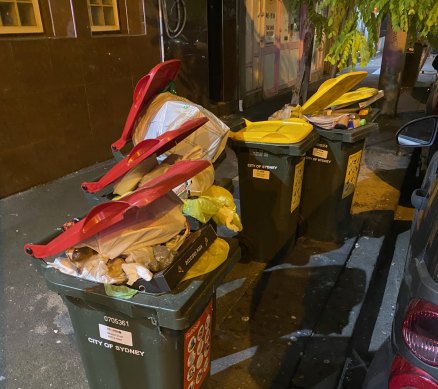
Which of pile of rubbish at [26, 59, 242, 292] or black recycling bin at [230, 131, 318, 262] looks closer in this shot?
pile of rubbish at [26, 59, 242, 292]

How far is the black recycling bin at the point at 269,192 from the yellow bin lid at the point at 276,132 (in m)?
0.03

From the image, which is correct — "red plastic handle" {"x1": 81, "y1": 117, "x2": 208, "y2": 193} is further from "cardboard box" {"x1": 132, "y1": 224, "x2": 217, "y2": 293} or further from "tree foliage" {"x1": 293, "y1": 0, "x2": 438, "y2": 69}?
"tree foliage" {"x1": 293, "y1": 0, "x2": 438, "y2": 69}

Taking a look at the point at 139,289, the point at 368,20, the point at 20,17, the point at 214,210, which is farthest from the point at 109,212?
the point at 20,17

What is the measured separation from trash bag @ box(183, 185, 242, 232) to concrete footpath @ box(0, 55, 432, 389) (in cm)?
103

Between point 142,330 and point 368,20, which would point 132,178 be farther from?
point 368,20

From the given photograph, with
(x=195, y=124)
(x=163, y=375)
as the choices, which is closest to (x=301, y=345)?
(x=163, y=375)

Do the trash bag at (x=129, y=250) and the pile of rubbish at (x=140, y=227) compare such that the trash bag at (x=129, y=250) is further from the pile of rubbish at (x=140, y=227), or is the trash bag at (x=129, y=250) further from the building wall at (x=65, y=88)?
the building wall at (x=65, y=88)

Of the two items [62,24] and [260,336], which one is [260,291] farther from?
[62,24]

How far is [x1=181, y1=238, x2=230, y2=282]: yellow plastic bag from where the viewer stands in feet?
5.20

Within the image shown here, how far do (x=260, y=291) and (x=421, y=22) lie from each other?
8.50 feet

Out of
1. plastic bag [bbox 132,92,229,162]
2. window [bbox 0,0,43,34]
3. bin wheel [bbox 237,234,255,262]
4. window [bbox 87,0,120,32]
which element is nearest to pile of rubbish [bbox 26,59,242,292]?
plastic bag [bbox 132,92,229,162]

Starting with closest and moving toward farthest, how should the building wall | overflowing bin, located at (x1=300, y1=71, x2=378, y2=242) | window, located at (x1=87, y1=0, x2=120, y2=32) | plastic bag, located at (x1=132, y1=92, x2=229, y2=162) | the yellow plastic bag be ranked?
the yellow plastic bag < plastic bag, located at (x1=132, y1=92, x2=229, y2=162) < overflowing bin, located at (x1=300, y1=71, x2=378, y2=242) < the building wall < window, located at (x1=87, y1=0, x2=120, y2=32)

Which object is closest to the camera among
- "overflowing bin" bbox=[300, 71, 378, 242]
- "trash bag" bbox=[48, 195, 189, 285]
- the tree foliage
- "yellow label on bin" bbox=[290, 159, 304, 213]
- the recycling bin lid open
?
the recycling bin lid open

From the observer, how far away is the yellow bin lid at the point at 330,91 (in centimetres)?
330
